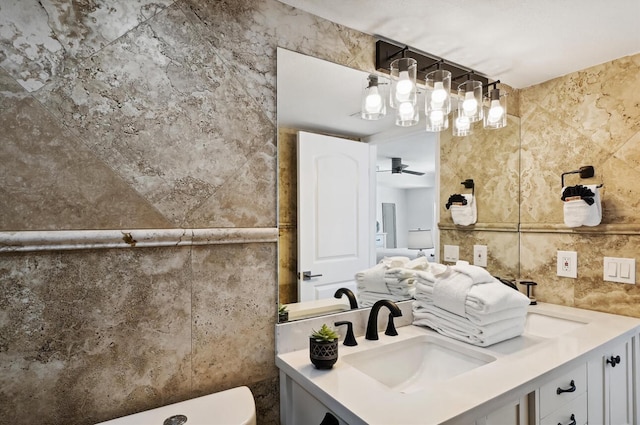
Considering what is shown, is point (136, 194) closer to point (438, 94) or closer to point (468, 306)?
point (468, 306)

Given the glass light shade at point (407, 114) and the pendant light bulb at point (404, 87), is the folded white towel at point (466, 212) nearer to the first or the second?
the glass light shade at point (407, 114)

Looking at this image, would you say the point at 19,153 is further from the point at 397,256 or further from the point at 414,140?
the point at 414,140

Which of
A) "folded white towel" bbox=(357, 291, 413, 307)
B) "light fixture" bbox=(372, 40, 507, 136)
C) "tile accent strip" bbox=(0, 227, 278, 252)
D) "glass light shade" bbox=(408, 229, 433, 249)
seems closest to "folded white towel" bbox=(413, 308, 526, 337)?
"folded white towel" bbox=(357, 291, 413, 307)

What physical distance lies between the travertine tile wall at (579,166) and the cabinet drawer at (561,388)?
68 centimetres

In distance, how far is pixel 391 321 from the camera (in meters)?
1.43

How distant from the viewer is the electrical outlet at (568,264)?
1864 mm

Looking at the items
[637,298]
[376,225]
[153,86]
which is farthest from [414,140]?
[637,298]

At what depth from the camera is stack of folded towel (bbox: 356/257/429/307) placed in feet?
4.92

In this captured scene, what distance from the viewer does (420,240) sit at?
176cm

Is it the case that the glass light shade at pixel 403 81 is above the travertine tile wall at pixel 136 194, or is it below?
above

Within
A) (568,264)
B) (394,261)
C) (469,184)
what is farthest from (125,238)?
(568,264)

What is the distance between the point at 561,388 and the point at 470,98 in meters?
1.30

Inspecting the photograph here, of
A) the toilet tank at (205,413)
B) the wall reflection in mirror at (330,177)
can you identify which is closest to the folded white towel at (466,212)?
the wall reflection in mirror at (330,177)

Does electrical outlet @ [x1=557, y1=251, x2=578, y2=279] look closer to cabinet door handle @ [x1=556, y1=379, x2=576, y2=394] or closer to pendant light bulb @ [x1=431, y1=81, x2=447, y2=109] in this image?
cabinet door handle @ [x1=556, y1=379, x2=576, y2=394]
